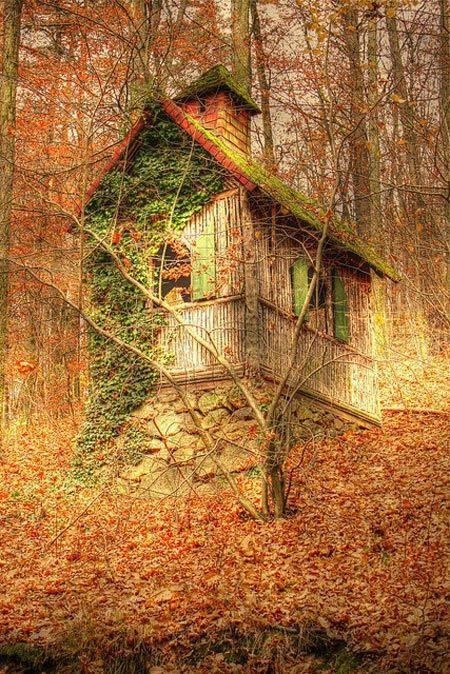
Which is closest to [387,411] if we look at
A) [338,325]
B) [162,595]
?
[338,325]

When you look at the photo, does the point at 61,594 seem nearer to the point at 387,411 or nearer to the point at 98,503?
the point at 98,503

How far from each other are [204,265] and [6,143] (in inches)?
205

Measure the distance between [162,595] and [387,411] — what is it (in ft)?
31.9

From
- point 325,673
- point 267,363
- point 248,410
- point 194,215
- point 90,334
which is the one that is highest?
point 194,215

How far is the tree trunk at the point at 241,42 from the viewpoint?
2162 centimetres

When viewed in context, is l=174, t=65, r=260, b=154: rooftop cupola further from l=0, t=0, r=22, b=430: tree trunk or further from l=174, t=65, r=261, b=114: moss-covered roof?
l=0, t=0, r=22, b=430: tree trunk

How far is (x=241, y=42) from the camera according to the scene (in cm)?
2206

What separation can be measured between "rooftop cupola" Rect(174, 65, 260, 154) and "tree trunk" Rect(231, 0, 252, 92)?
263 inches

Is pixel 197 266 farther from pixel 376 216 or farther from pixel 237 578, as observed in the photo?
pixel 376 216

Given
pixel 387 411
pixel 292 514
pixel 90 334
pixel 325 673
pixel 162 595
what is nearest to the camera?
pixel 325 673

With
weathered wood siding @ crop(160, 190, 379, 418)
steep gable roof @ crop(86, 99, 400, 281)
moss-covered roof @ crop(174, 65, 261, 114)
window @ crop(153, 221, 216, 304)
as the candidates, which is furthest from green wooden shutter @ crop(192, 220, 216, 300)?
moss-covered roof @ crop(174, 65, 261, 114)

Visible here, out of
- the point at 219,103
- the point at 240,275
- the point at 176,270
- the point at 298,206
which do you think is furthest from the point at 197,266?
the point at 219,103

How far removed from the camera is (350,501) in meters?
10.1

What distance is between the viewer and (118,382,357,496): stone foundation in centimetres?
1183
